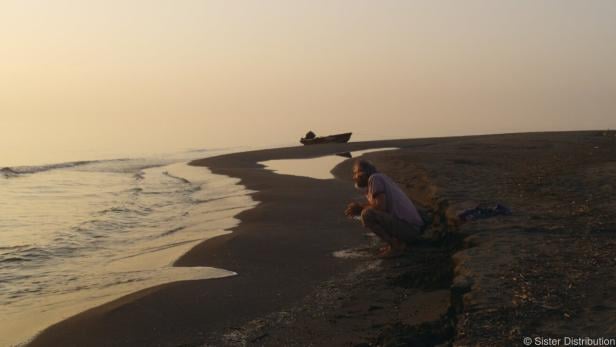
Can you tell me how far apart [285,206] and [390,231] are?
16.9 ft

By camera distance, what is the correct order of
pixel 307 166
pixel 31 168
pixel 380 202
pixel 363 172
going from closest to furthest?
pixel 380 202
pixel 363 172
pixel 307 166
pixel 31 168

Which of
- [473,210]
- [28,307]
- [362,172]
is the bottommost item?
[28,307]

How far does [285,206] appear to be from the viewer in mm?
13273

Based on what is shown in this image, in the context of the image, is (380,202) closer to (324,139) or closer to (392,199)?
(392,199)

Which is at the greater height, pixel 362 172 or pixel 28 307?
pixel 362 172

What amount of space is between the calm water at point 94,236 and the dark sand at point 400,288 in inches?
22.0

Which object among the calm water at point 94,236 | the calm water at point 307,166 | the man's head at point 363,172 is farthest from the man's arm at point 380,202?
the calm water at point 307,166

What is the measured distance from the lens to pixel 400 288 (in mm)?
6543

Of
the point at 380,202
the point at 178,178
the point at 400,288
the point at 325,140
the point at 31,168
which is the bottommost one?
the point at 400,288

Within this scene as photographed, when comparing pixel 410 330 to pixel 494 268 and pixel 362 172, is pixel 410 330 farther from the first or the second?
pixel 362 172

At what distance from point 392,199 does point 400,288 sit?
2.06 metres

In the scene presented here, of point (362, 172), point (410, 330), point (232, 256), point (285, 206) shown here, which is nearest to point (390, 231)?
point (362, 172)

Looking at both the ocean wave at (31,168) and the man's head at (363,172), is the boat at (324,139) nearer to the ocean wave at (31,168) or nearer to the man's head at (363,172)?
the ocean wave at (31,168)

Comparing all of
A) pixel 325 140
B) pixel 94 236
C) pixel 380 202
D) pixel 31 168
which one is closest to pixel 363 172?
pixel 380 202
